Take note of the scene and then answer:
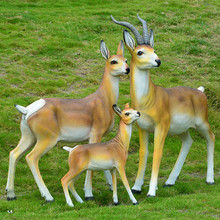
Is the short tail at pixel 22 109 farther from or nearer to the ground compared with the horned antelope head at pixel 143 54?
nearer to the ground

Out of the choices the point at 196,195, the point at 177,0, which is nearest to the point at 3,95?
the point at 196,195

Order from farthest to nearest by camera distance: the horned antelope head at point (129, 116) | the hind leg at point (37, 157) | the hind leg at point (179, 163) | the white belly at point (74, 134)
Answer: the hind leg at point (179, 163) < the white belly at point (74, 134) < the hind leg at point (37, 157) < the horned antelope head at point (129, 116)

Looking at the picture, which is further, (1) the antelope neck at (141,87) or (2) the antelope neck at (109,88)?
(2) the antelope neck at (109,88)

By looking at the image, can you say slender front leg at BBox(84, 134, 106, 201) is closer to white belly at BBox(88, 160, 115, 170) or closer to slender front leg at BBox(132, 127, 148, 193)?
white belly at BBox(88, 160, 115, 170)

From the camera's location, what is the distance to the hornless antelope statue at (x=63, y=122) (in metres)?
8.59

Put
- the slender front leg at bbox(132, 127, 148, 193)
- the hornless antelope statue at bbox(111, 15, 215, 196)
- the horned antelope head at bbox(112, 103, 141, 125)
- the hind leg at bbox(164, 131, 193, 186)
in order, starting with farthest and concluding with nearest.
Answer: the hind leg at bbox(164, 131, 193, 186) → the slender front leg at bbox(132, 127, 148, 193) → the hornless antelope statue at bbox(111, 15, 215, 196) → the horned antelope head at bbox(112, 103, 141, 125)

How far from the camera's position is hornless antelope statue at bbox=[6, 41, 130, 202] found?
8594mm

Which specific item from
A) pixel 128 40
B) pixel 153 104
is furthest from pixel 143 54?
pixel 153 104

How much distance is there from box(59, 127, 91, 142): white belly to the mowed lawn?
1057 millimetres

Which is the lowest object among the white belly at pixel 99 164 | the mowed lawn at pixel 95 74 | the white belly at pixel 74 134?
the mowed lawn at pixel 95 74

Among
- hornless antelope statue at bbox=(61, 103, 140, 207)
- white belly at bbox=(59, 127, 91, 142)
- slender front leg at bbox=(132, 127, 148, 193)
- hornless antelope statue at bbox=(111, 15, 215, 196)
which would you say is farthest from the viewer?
slender front leg at bbox=(132, 127, 148, 193)

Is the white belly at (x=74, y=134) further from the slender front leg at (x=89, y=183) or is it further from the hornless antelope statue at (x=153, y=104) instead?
the hornless antelope statue at (x=153, y=104)

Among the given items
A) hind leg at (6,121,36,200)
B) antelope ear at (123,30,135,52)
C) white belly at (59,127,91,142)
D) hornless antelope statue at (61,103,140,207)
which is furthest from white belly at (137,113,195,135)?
hind leg at (6,121,36,200)

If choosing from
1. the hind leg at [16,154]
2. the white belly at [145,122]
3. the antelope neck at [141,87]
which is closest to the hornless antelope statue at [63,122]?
the hind leg at [16,154]
